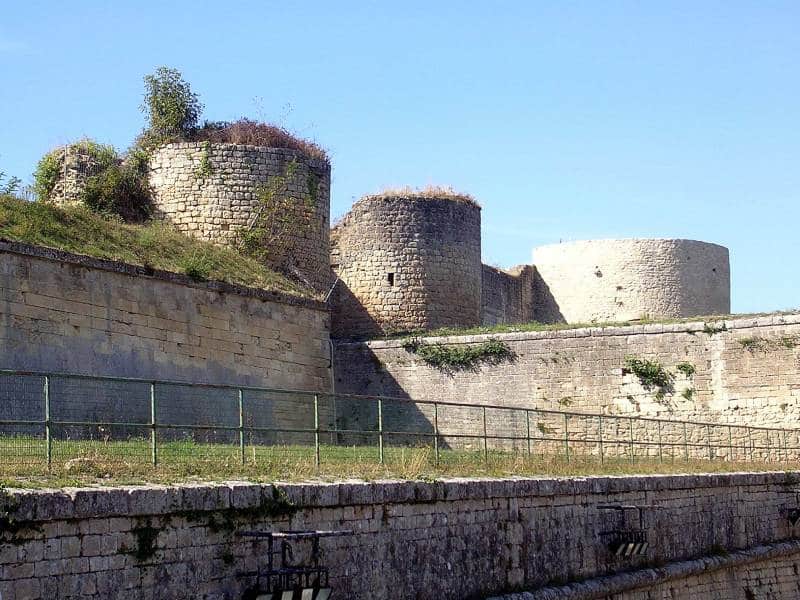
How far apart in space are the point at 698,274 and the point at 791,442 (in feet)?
44.5

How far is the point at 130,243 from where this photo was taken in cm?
2244

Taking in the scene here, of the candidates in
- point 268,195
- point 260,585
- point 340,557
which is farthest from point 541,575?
point 268,195

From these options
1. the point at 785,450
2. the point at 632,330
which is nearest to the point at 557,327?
the point at 632,330

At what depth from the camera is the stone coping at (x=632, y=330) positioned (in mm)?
25266

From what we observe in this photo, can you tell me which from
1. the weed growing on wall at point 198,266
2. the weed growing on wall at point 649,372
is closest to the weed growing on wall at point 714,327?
the weed growing on wall at point 649,372

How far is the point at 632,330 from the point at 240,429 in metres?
15.3

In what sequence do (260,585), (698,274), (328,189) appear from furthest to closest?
(698,274), (328,189), (260,585)

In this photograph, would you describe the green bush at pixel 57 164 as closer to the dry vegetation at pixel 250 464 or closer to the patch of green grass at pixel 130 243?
the patch of green grass at pixel 130 243

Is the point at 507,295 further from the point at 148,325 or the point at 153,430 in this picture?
the point at 153,430

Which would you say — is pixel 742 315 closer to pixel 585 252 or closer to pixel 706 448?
pixel 706 448

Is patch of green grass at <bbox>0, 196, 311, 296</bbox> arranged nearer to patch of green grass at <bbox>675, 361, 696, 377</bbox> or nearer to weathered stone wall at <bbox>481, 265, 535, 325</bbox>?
patch of green grass at <bbox>675, 361, 696, 377</bbox>

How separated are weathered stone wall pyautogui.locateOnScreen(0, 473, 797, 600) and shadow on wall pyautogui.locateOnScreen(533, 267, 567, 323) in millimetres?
18481

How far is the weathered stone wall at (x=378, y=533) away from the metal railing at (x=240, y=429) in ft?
3.44

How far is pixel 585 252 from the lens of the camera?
3806 cm
